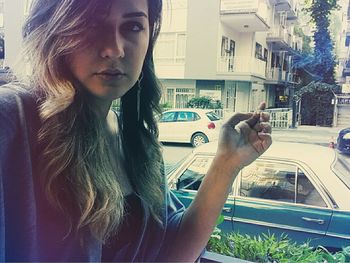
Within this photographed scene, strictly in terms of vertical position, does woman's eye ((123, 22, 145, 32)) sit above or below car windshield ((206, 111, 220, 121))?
above

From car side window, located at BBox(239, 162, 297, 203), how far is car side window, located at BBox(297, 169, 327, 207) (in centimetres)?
2

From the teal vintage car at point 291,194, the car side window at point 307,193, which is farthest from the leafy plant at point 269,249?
the car side window at point 307,193

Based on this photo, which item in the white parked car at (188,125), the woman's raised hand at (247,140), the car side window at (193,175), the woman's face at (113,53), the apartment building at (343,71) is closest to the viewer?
the woman's face at (113,53)

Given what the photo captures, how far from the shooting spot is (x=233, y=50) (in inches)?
42.9

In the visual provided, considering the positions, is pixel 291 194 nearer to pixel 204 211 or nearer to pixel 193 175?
pixel 193 175

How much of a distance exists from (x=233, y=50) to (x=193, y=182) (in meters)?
0.49

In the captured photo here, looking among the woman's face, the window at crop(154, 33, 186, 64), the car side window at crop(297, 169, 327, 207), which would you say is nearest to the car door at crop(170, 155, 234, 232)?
the car side window at crop(297, 169, 327, 207)

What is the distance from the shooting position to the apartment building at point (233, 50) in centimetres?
106

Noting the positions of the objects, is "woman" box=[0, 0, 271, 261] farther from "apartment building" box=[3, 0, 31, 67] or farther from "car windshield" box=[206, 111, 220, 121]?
"apartment building" box=[3, 0, 31, 67]

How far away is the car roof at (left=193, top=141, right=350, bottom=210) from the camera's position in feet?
3.61

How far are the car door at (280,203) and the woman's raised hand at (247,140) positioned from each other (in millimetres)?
446

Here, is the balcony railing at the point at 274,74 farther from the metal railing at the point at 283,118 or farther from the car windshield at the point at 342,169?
the car windshield at the point at 342,169

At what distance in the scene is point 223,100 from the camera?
1.11m

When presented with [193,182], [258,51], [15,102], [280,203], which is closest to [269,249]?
[280,203]
